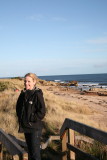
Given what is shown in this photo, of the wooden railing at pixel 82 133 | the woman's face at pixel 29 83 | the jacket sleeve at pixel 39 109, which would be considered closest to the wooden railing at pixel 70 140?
the wooden railing at pixel 82 133

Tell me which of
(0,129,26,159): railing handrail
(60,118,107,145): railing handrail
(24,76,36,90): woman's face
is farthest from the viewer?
(24,76,36,90): woman's face

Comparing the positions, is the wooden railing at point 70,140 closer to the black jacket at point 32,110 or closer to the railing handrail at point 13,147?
the railing handrail at point 13,147

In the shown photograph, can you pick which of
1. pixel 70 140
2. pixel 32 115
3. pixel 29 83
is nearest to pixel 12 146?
pixel 32 115

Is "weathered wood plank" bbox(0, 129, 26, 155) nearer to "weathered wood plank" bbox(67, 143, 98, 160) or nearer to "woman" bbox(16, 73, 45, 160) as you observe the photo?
"woman" bbox(16, 73, 45, 160)

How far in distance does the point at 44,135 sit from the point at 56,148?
1455 millimetres

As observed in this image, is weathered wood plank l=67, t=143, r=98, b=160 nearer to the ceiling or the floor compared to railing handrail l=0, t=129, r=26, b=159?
nearer to the floor

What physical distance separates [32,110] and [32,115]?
0.23 feet

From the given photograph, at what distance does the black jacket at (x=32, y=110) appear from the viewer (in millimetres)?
3592

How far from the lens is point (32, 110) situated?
142 inches

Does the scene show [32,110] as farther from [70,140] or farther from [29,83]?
[70,140]

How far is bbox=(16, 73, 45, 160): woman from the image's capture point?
11.8 ft

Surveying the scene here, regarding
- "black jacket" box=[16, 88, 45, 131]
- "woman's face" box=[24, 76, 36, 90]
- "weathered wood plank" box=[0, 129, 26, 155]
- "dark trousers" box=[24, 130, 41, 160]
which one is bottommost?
"dark trousers" box=[24, 130, 41, 160]

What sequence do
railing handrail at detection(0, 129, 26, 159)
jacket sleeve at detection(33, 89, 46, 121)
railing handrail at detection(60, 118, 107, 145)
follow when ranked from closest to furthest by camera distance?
railing handrail at detection(0, 129, 26, 159) < railing handrail at detection(60, 118, 107, 145) < jacket sleeve at detection(33, 89, 46, 121)

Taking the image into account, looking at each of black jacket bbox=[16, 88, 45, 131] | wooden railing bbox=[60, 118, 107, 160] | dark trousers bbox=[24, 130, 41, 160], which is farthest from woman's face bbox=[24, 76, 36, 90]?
wooden railing bbox=[60, 118, 107, 160]
